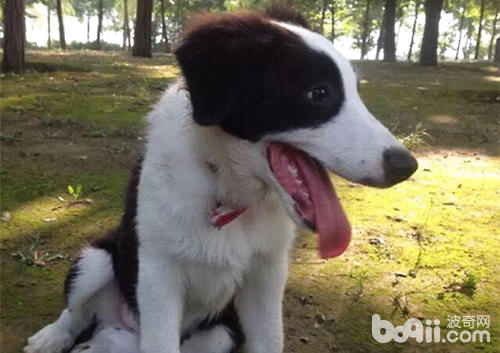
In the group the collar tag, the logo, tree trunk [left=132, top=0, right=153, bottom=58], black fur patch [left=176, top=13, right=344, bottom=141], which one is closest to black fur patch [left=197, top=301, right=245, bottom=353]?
the collar tag

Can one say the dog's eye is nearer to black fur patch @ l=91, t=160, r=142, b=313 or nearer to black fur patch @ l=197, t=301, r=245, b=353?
black fur patch @ l=91, t=160, r=142, b=313

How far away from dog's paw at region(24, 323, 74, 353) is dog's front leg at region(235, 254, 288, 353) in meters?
0.84

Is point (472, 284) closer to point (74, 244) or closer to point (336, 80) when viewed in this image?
point (336, 80)

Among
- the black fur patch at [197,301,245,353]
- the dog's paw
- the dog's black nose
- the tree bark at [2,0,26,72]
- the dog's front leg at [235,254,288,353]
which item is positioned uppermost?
the tree bark at [2,0,26,72]

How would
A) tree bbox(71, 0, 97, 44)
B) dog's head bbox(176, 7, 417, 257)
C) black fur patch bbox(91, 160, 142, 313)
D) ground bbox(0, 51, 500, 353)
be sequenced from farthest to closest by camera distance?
tree bbox(71, 0, 97, 44), ground bbox(0, 51, 500, 353), black fur patch bbox(91, 160, 142, 313), dog's head bbox(176, 7, 417, 257)

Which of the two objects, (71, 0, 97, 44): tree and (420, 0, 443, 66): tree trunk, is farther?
(71, 0, 97, 44): tree

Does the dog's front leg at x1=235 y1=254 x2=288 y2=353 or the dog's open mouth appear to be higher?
the dog's open mouth

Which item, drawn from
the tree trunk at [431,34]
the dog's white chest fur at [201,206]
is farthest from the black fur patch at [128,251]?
the tree trunk at [431,34]

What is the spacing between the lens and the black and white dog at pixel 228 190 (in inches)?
73.2

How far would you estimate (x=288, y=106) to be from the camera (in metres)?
1.87

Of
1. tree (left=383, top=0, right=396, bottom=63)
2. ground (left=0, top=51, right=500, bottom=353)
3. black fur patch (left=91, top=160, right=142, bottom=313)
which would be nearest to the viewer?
black fur patch (left=91, top=160, right=142, bottom=313)

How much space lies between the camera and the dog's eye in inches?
73.2

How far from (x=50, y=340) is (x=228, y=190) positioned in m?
1.20

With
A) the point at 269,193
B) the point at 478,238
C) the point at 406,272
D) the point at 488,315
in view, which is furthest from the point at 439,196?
the point at 269,193
